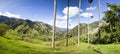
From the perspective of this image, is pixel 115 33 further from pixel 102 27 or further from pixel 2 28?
pixel 2 28

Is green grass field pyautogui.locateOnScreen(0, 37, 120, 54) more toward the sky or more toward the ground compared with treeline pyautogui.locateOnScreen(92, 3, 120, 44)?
more toward the ground

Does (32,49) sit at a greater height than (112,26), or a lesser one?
lesser

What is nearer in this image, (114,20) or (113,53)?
(113,53)

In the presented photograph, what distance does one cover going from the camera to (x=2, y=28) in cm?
7456

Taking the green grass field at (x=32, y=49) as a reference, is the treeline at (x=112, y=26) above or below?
above

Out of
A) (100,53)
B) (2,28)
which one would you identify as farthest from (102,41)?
(100,53)

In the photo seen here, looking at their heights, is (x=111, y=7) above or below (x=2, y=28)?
above

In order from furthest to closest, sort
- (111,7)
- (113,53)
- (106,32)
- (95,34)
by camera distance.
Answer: (95,34), (106,32), (111,7), (113,53)

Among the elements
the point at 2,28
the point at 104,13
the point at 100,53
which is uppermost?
the point at 104,13

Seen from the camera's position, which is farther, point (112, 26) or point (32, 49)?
point (112, 26)

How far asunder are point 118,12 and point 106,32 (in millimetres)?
10420

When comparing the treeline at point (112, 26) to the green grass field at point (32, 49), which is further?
the treeline at point (112, 26)

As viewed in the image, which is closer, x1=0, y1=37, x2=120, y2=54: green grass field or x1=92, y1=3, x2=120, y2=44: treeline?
x1=0, y1=37, x2=120, y2=54: green grass field

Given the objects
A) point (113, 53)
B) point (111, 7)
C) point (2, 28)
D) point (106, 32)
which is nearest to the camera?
point (113, 53)
